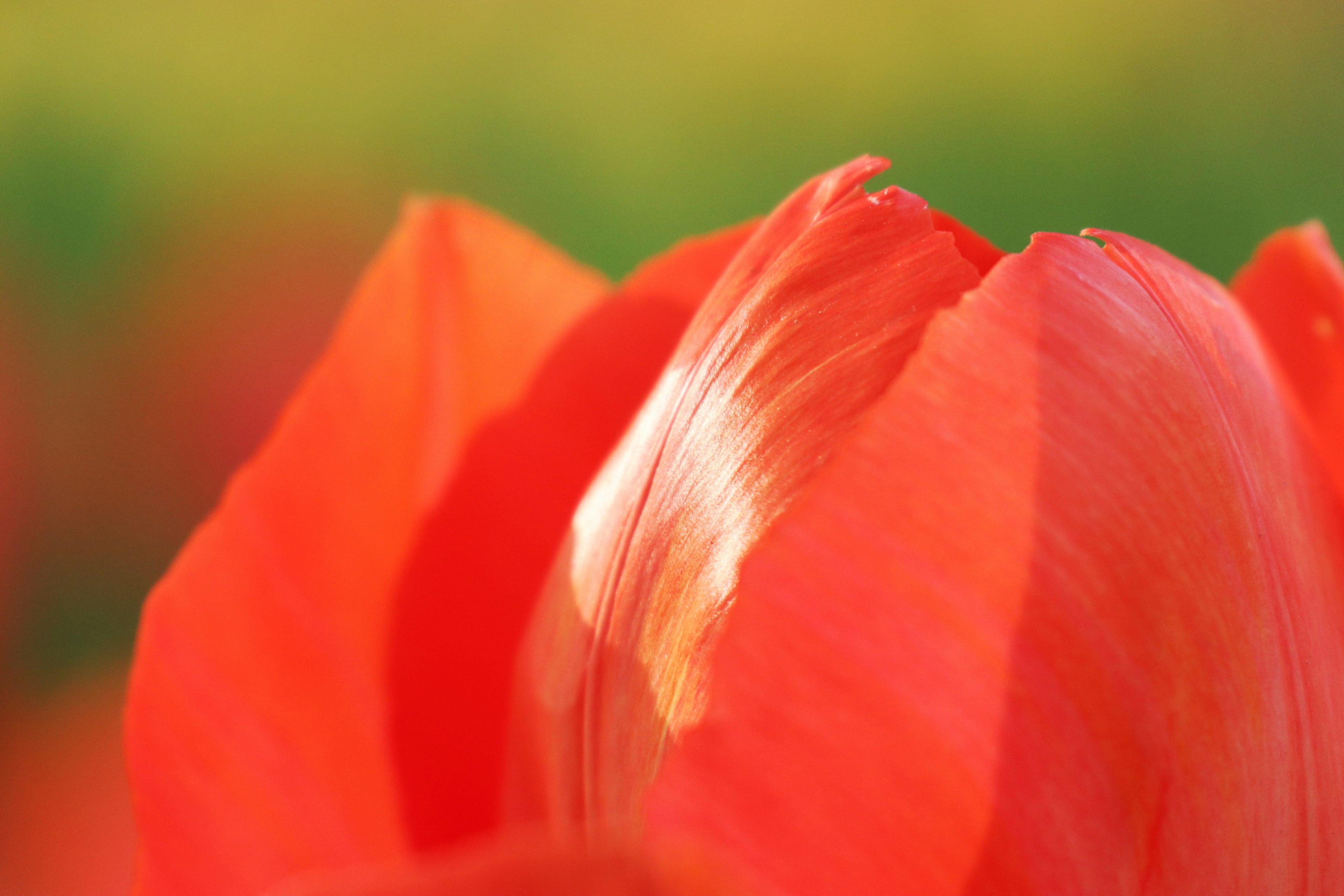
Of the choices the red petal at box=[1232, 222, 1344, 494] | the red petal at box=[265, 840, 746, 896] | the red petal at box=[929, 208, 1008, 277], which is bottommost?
the red petal at box=[265, 840, 746, 896]

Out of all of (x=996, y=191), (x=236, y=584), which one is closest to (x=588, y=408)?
(x=236, y=584)

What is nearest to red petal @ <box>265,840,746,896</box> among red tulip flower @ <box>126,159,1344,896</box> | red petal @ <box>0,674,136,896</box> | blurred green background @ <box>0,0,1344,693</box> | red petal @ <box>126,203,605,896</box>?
red tulip flower @ <box>126,159,1344,896</box>

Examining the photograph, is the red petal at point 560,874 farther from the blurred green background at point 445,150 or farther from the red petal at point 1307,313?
the blurred green background at point 445,150

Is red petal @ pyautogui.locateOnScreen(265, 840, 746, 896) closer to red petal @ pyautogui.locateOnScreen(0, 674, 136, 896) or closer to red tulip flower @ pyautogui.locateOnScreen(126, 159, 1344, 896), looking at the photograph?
red tulip flower @ pyautogui.locateOnScreen(126, 159, 1344, 896)

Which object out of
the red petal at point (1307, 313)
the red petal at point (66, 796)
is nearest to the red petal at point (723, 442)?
the red petal at point (1307, 313)

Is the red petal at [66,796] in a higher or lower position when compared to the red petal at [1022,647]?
lower

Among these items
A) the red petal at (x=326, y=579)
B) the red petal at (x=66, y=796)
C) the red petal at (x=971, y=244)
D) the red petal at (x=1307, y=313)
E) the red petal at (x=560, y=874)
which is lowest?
the red petal at (x=66, y=796)

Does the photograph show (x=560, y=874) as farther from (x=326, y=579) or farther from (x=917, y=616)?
(x=326, y=579)

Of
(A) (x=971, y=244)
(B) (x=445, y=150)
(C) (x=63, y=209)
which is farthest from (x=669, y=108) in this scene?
(A) (x=971, y=244)

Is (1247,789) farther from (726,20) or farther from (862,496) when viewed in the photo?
(726,20)
